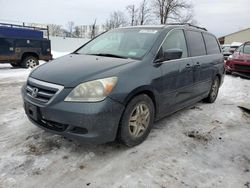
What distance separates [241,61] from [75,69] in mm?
8634

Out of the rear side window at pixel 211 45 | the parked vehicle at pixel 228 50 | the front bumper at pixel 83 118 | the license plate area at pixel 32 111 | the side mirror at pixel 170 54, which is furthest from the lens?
the parked vehicle at pixel 228 50

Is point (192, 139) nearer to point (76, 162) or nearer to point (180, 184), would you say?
point (180, 184)

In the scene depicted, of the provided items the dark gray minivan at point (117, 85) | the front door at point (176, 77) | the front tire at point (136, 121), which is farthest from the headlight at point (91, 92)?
the front door at point (176, 77)

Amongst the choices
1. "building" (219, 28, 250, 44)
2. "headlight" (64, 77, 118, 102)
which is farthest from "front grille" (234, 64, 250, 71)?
"building" (219, 28, 250, 44)

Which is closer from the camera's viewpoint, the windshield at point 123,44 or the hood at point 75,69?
the hood at point 75,69

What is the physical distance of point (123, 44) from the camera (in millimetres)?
4133

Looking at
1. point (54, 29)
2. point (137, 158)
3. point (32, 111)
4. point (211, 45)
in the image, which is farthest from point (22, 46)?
point (54, 29)

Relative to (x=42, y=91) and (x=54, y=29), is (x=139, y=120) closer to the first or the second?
(x=42, y=91)

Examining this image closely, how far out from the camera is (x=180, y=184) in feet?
8.96

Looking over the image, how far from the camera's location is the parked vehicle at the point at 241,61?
10008mm

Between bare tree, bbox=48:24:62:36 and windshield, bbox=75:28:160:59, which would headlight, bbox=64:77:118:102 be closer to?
windshield, bbox=75:28:160:59

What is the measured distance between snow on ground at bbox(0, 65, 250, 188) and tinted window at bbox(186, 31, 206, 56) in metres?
1.33

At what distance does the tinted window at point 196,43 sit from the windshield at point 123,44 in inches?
38.8

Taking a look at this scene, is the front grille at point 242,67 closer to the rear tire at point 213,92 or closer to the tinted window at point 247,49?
the tinted window at point 247,49
